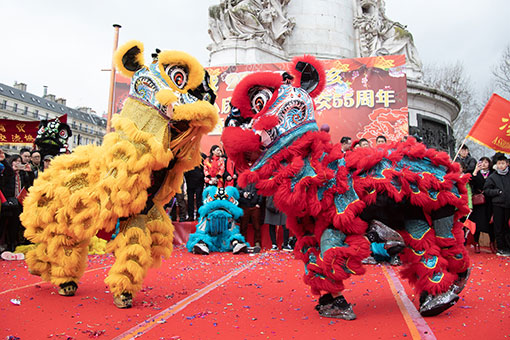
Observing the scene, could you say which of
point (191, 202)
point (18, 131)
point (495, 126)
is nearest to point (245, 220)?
point (191, 202)

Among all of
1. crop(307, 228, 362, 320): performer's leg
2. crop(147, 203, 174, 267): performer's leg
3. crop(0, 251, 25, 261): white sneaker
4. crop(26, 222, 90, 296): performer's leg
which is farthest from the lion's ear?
crop(0, 251, 25, 261): white sneaker

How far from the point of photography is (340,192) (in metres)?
2.89

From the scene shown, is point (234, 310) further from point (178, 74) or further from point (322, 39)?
point (322, 39)

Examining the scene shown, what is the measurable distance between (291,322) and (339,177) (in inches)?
43.2

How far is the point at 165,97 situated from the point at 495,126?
4952mm

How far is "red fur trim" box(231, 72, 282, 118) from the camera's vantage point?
2.98m

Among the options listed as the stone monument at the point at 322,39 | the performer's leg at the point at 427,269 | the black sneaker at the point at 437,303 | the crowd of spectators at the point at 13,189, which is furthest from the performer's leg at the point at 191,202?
the black sneaker at the point at 437,303

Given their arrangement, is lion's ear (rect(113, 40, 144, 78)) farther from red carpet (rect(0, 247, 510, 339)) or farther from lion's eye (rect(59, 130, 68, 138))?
lion's eye (rect(59, 130, 68, 138))

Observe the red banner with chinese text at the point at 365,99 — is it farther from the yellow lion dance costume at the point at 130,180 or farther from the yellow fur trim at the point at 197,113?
the yellow fur trim at the point at 197,113

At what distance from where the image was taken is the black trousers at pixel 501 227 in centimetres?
649

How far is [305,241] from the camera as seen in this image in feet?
10.1

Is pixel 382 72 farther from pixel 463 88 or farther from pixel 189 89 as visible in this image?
pixel 463 88

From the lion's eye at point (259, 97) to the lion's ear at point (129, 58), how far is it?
1.20m

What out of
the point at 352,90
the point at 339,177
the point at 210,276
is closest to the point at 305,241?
the point at 339,177
